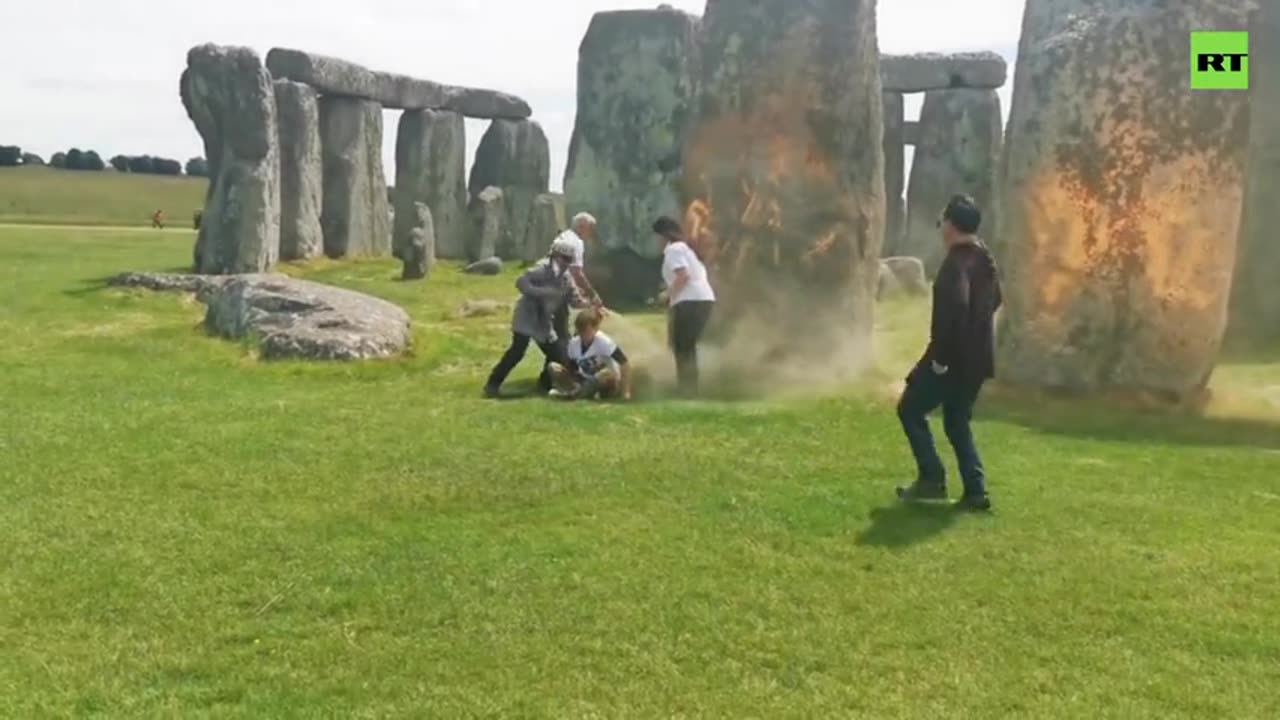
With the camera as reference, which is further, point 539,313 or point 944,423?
point 539,313

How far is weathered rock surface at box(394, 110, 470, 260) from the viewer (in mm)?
26062

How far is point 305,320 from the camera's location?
429 inches

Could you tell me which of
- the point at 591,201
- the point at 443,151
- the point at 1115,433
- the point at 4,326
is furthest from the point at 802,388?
the point at 443,151

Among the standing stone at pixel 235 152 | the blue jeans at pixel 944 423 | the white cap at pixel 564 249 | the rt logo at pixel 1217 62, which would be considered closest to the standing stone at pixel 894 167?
the standing stone at pixel 235 152

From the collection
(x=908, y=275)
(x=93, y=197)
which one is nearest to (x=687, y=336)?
(x=908, y=275)

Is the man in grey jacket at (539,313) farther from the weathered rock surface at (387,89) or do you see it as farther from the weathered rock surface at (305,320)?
the weathered rock surface at (387,89)

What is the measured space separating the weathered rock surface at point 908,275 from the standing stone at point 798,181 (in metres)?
7.37

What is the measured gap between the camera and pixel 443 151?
86.7 feet

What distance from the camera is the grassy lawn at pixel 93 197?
42406mm

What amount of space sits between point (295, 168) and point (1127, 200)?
45.0 feet

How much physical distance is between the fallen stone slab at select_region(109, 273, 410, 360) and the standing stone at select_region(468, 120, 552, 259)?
15.0 metres

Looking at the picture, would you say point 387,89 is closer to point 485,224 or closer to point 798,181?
point 485,224

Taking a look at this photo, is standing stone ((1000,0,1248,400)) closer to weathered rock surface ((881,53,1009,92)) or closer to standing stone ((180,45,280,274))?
standing stone ((180,45,280,274))

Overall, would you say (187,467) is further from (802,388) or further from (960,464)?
(802,388)
